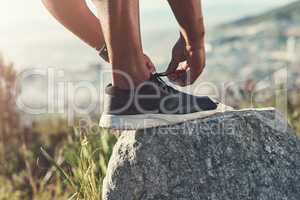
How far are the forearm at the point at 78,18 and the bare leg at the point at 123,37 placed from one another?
0.28m

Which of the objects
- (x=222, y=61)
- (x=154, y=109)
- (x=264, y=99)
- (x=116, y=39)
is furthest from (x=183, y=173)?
(x=222, y=61)

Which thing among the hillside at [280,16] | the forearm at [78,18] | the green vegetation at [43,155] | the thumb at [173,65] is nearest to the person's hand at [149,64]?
the thumb at [173,65]

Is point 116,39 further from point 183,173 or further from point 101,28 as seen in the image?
point 183,173

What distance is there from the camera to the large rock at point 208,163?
275 centimetres

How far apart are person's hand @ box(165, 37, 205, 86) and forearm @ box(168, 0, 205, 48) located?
0.04 metres

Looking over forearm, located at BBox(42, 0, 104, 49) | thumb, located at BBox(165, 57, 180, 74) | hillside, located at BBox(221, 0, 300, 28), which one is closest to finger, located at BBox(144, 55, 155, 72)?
thumb, located at BBox(165, 57, 180, 74)

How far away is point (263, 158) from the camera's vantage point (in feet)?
9.21

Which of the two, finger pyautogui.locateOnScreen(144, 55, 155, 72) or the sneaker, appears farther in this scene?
finger pyautogui.locateOnScreen(144, 55, 155, 72)

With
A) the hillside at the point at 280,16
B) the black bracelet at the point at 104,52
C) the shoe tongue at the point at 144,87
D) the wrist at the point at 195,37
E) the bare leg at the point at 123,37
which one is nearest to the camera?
the bare leg at the point at 123,37

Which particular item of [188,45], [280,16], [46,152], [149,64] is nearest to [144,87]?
[149,64]

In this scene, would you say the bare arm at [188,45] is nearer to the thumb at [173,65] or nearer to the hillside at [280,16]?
the thumb at [173,65]

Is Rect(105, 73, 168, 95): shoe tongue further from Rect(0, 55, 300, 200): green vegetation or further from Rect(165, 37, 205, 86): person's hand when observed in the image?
Rect(0, 55, 300, 200): green vegetation

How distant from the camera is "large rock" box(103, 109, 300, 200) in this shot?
9.02 ft

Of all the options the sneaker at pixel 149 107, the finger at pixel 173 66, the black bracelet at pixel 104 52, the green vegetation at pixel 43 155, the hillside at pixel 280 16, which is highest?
the hillside at pixel 280 16
